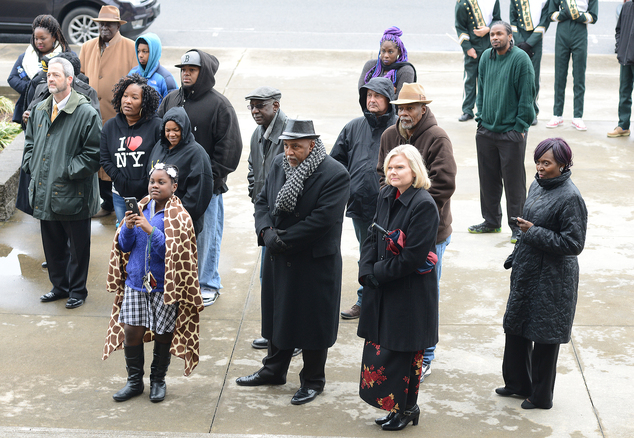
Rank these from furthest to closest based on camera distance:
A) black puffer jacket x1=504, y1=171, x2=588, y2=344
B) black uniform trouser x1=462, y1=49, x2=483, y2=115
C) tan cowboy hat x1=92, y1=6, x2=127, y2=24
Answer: black uniform trouser x1=462, y1=49, x2=483, y2=115
tan cowboy hat x1=92, y1=6, x2=127, y2=24
black puffer jacket x1=504, y1=171, x2=588, y2=344

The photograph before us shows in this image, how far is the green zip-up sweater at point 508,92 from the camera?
734cm

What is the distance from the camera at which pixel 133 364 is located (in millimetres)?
4867

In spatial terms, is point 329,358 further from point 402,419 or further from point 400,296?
point 400,296

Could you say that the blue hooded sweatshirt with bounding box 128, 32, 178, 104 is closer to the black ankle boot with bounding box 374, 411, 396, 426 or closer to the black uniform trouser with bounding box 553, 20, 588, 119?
the black ankle boot with bounding box 374, 411, 396, 426

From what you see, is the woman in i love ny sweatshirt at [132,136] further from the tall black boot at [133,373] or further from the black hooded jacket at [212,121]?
the tall black boot at [133,373]

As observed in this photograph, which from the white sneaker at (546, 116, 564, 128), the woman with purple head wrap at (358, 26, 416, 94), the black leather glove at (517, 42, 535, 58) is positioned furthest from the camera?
the white sneaker at (546, 116, 564, 128)

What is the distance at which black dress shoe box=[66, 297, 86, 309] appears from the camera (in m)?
6.27

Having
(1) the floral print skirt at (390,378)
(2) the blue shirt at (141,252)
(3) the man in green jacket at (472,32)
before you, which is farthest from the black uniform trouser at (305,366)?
(3) the man in green jacket at (472,32)

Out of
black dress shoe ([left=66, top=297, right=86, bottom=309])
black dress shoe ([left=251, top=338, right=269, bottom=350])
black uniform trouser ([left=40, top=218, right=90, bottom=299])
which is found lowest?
black dress shoe ([left=251, top=338, right=269, bottom=350])

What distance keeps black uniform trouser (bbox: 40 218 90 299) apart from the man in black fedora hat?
2.05m

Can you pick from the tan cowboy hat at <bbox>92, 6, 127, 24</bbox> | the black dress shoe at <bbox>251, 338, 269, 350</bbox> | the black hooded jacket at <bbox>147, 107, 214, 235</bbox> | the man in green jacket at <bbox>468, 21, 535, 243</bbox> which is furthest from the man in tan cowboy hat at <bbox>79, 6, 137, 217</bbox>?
the man in green jacket at <bbox>468, 21, 535, 243</bbox>

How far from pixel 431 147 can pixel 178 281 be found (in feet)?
6.45

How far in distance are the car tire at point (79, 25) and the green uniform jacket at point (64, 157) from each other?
29.0 feet

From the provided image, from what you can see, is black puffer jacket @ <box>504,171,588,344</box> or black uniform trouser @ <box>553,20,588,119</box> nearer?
black puffer jacket @ <box>504,171,588,344</box>
